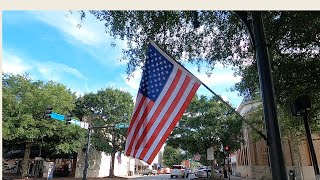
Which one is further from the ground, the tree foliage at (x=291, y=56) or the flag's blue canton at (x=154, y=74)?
the tree foliage at (x=291, y=56)

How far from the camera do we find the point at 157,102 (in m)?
5.01

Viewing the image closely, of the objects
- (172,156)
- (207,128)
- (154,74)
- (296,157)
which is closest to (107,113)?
(207,128)

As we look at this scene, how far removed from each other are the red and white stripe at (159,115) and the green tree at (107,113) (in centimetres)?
3142

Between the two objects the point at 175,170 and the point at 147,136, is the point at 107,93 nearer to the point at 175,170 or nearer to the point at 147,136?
the point at 175,170

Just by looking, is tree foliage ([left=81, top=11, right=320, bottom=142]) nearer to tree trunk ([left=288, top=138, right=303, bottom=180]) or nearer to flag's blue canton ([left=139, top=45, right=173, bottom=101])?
flag's blue canton ([left=139, top=45, right=173, bottom=101])

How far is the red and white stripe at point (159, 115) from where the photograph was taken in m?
4.88

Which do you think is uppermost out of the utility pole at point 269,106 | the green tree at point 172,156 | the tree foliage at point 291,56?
the green tree at point 172,156

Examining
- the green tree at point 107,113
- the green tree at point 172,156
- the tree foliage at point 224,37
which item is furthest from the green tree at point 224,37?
the green tree at point 172,156

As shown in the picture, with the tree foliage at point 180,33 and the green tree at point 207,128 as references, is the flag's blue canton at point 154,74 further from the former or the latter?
the green tree at point 207,128

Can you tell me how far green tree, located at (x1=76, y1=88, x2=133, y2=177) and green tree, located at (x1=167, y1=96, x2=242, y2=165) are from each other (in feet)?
27.5

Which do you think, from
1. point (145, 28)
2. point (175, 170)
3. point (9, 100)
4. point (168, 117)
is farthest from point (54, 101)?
point (168, 117)

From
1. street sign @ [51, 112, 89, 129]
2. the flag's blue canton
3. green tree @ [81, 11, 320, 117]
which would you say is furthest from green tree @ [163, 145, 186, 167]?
the flag's blue canton

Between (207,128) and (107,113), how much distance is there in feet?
45.1

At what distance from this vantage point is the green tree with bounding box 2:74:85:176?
25234 mm
